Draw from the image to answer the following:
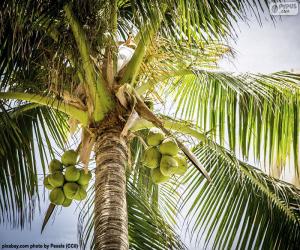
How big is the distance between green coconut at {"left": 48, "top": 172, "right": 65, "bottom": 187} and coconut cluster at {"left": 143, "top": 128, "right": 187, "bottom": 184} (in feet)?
1.63

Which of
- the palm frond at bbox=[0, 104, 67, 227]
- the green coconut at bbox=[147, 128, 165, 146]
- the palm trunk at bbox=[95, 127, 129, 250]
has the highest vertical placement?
the palm frond at bbox=[0, 104, 67, 227]

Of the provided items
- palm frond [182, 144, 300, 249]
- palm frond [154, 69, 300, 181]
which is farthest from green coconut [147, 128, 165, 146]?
palm frond [182, 144, 300, 249]

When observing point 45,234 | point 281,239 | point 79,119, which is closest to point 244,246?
point 281,239

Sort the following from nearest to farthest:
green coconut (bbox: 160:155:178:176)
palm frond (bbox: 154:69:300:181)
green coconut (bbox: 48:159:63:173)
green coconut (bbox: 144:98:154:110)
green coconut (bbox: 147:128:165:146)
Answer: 1. green coconut (bbox: 160:155:178:176)
2. green coconut (bbox: 147:128:165:146)
3. green coconut (bbox: 48:159:63:173)
4. green coconut (bbox: 144:98:154:110)
5. palm frond (bbox: 154:69:300:181)

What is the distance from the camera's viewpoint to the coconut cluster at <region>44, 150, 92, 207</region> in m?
2.94

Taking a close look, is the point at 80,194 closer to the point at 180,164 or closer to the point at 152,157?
the point at 152,157

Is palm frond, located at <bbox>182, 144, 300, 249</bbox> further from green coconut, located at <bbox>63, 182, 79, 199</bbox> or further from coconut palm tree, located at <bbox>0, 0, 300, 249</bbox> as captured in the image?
green coconut, located at <bbox>63, 182, 79, 199</bbox>

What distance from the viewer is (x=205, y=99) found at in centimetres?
414

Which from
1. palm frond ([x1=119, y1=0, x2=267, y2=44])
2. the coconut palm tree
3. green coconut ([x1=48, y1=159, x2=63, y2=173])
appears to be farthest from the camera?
green coconut ([x1=48, y1=159, x2=63, y2=173])

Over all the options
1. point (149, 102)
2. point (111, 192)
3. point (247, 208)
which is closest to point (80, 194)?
point (111, 192)

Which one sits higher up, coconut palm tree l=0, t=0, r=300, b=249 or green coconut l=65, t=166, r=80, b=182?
coconut palm tree l=0, t=0, r=300, b=249

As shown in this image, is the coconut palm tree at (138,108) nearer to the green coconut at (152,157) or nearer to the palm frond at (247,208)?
the palm frond at (247,208)

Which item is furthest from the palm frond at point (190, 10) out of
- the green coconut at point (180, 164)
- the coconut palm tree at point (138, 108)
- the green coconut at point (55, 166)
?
the green coconut at point (55, 166)

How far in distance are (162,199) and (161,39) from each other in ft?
6.34
